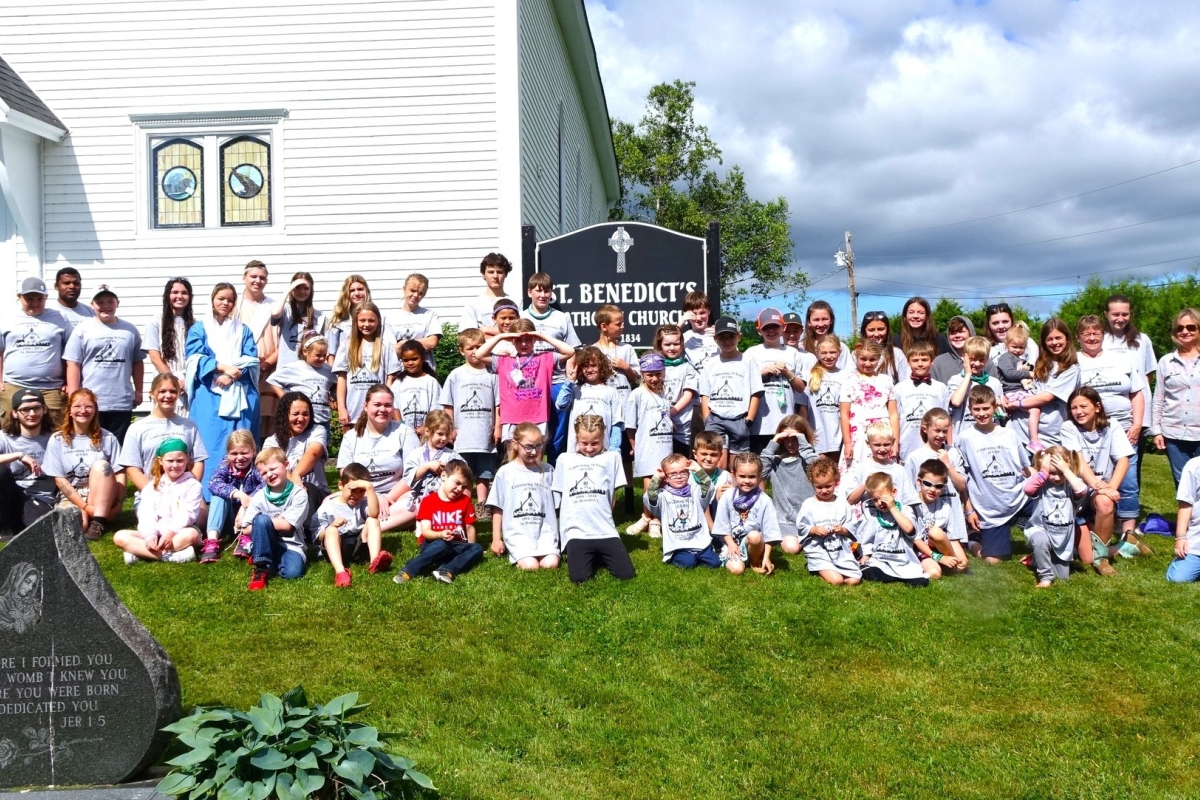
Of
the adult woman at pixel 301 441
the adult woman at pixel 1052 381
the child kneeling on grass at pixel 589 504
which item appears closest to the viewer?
the child kneeling on grass at pixel 589 504

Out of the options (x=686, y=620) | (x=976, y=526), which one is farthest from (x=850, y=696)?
(x=976, y=526)

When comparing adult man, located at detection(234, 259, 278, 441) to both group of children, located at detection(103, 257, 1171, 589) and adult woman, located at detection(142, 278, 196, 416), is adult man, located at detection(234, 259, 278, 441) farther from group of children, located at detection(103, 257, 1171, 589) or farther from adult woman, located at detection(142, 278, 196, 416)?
adult woman, located at detection(142, 278, 196, 416)

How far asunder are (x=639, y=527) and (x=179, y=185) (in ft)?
27.4

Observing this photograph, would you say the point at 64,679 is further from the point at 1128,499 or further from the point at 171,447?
the point at 1128,499

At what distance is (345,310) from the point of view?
845 centimetres

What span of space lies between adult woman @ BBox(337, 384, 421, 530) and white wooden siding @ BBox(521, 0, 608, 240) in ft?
19.9

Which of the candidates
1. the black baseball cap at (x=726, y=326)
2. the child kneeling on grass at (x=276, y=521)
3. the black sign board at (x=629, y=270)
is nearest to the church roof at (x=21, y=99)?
the black sign board at (x=629, y=270)

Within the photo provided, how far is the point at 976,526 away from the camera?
24.2 feet

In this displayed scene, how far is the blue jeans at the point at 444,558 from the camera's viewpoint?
6.70 metres

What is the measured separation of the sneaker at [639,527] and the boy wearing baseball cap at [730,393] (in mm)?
743

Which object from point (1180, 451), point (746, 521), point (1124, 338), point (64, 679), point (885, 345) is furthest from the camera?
point (1124, 338)

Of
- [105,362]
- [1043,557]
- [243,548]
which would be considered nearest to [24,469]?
[105,362]

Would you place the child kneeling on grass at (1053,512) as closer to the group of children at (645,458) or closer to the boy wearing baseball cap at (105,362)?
the group of children at (645,458)

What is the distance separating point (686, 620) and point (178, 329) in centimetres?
503
